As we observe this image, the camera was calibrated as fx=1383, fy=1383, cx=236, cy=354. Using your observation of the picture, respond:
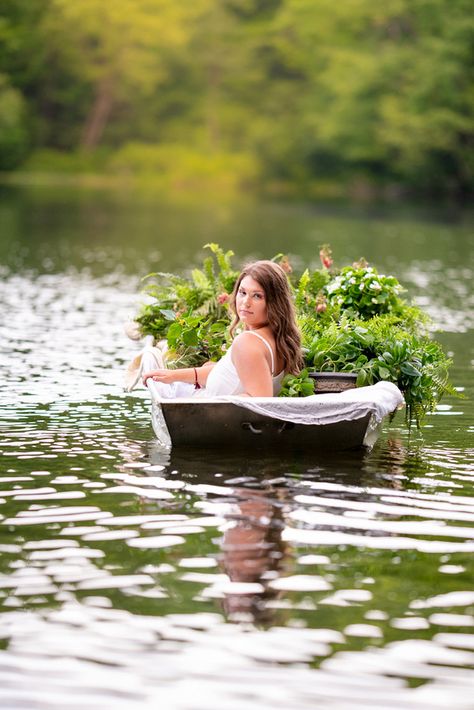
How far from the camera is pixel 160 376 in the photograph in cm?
989

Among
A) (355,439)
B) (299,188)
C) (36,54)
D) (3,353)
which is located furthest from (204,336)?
(36,54)

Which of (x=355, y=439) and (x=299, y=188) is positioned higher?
(x=299, y=188)

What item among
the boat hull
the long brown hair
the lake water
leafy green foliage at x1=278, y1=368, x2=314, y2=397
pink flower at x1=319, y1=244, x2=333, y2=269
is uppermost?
pink flower at x1=319, y1=244, x2=333, y2=269

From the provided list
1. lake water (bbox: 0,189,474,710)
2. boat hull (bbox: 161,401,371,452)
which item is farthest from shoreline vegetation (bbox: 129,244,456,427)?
lake water (bbox: 0,189,474,710)

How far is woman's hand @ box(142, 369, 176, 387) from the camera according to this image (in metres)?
9.88

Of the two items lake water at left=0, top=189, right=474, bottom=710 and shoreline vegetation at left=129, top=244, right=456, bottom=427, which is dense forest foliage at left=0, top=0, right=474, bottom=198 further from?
lake water at left=0, top=189, right=474, bottom=710

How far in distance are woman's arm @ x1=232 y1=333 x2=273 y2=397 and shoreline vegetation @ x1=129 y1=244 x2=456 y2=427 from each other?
0.31m

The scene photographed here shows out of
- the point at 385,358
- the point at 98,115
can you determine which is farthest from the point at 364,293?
the point at 98,115

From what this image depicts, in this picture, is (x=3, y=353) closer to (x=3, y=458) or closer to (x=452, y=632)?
(x=3, y=458)

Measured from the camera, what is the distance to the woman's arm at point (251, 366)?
920 centimetres

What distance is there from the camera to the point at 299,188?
85.5 meters

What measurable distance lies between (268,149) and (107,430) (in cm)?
7624

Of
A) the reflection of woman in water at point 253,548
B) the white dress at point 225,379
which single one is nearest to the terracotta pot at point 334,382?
the white dress at point 225,379

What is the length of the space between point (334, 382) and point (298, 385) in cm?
35
